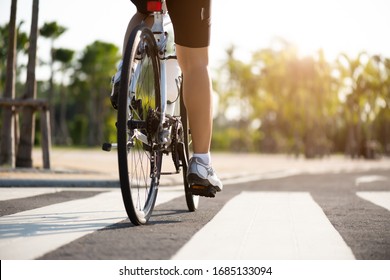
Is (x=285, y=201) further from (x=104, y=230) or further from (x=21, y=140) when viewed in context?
(x=21, y=140)

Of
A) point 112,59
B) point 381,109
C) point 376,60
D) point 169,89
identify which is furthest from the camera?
point 112,59

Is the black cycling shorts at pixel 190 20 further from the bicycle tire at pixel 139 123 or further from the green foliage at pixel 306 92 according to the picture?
the green foliage at pixel 306 92

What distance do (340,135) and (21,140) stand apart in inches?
2484

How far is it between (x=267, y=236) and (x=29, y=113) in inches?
326

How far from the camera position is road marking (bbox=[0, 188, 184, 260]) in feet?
8.81

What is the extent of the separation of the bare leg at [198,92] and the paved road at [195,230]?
51cm

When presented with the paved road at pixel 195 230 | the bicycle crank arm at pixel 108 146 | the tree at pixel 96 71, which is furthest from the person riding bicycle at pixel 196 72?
the tree at pixel 96 71

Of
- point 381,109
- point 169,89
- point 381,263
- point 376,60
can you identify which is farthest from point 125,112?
point 381,109

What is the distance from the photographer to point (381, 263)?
256cm

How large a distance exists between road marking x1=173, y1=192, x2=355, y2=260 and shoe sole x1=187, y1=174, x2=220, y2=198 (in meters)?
0.18

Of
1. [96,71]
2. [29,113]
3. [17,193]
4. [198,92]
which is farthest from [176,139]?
[96,71]

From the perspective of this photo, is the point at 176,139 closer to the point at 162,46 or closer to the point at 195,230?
the point at 162,46

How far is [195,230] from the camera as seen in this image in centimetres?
331

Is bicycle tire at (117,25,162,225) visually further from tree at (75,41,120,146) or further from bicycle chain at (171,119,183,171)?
tree at (75,41,120,146)
